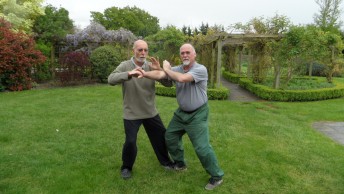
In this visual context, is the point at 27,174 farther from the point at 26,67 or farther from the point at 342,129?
the point at 26,67

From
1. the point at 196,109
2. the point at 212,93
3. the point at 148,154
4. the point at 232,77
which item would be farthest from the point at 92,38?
the point at 196,109

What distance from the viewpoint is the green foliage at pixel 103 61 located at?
14.1 metres

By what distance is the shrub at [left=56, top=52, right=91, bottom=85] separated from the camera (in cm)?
1346

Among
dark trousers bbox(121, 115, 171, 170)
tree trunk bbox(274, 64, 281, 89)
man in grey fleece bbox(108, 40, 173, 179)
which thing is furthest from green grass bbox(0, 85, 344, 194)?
tree trunk bbox(274, 64, 281, 89)

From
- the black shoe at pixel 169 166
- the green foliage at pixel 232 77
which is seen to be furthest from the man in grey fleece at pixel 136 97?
the green foliage at pixel 232 77

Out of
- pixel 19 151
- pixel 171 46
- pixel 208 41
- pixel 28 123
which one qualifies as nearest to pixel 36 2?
pixel 171 46

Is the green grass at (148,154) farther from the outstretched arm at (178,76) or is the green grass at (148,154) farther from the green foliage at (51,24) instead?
the green foliage at (51,24)

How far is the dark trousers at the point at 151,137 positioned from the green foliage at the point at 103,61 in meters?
10.5

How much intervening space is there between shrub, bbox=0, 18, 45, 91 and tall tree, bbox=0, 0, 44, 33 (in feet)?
23.4

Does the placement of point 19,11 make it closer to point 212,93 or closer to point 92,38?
point 92,38

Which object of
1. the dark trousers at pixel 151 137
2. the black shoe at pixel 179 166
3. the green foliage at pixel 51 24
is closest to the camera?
the dark trousers at pixel 151 137

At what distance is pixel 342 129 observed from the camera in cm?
704

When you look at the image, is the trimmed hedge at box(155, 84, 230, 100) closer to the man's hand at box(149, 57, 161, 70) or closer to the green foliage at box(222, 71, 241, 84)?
the green foliage at box(222, 71, 241, 84)

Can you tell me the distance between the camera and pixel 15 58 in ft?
36.8
